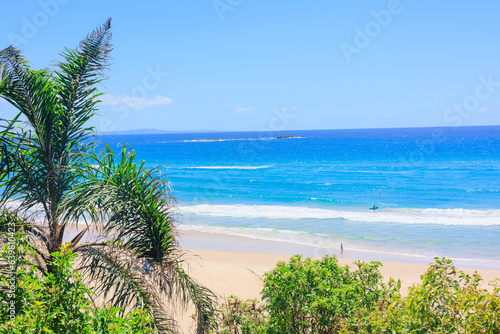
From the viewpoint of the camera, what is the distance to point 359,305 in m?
5.30

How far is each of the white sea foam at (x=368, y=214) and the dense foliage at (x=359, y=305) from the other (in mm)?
20574

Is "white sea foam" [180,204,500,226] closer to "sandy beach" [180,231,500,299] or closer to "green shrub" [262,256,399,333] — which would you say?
"sandy beach" [180,231,500,299]

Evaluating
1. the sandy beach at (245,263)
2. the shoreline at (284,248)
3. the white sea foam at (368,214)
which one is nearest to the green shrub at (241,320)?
the sandy beach at (245,263)

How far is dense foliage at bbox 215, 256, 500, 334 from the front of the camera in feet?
12.1

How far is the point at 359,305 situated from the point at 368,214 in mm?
23265

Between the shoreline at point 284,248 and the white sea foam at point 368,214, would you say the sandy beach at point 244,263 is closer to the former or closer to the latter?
the shoreline at point 284,248

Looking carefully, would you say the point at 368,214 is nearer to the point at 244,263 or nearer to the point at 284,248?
the point at 284,248

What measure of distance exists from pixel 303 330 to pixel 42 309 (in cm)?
349

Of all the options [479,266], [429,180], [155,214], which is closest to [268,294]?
[155,214]

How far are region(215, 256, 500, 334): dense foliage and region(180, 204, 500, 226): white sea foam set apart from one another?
20.6 m

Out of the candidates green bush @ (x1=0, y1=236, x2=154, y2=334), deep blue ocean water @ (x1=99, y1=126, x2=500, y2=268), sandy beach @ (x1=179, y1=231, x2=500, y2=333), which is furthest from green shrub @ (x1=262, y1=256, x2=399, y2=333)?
sandy beach @ (x1=179, y1=231, x2=500, y2=333)

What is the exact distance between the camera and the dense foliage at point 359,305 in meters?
3.69

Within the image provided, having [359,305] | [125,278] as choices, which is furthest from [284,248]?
[125,278]

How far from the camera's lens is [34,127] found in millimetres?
4977
